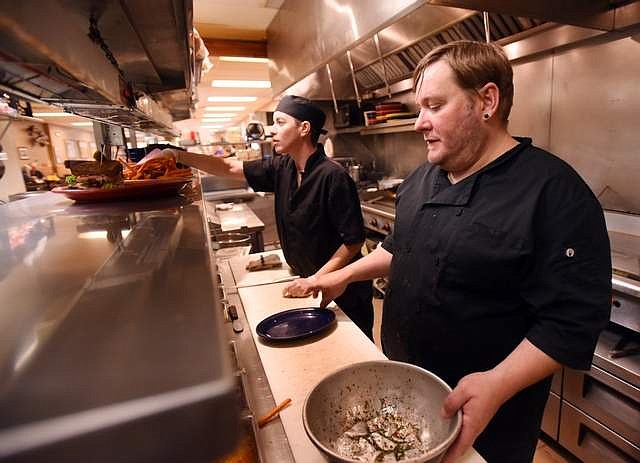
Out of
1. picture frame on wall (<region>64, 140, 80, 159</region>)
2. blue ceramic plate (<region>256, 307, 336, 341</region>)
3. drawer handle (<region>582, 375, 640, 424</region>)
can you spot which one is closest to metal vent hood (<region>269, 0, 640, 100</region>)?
blue ceramic plate (<region>256, 307, 336, 341</region>)

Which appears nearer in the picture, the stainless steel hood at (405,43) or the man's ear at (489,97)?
the man's ear at (489,97)

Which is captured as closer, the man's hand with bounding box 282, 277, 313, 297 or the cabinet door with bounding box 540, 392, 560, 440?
the man's hand with bounding box 282, 277, 313, 297

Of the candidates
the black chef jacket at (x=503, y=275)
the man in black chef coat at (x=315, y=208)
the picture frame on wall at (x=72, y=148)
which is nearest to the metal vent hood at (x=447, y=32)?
the man in black chef coat at (x=315, y=208)

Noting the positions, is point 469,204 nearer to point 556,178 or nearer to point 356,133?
point 556,178

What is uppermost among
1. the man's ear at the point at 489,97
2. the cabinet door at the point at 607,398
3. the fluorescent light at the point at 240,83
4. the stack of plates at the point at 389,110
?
the fluorescent light at the point at 240,83

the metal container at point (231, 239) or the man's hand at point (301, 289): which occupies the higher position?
the man's hand at point (301, 289)

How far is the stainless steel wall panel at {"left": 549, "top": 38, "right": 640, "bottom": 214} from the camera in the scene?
2160mm

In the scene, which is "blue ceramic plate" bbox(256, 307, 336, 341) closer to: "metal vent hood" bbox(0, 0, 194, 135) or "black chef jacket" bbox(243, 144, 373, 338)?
"black chef jacket" bbox(243, 144, 373, 338)

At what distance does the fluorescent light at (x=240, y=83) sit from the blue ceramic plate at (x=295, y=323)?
7.46 m

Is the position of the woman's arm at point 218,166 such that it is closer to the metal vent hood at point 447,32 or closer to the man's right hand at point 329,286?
the metal vent hood at point 447,32

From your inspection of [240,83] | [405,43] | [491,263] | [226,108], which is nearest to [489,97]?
[491,263]

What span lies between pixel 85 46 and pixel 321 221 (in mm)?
1443

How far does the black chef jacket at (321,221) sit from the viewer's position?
6.86 feet

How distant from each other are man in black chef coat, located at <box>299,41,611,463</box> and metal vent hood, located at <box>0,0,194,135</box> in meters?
0.86
